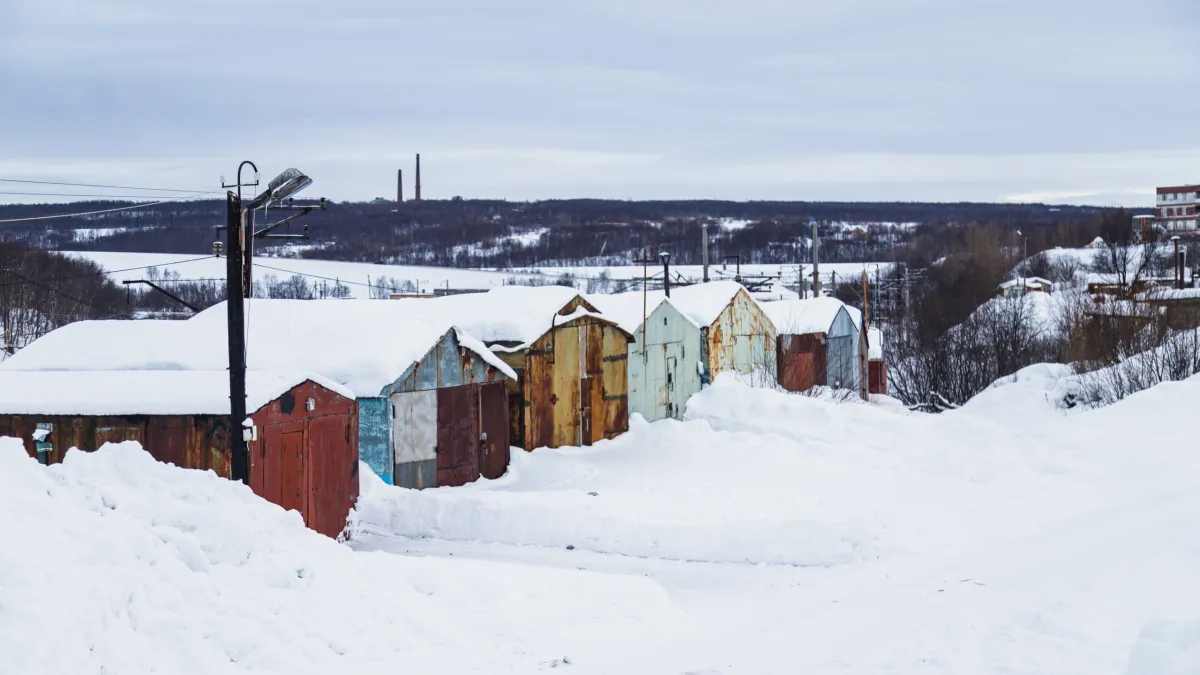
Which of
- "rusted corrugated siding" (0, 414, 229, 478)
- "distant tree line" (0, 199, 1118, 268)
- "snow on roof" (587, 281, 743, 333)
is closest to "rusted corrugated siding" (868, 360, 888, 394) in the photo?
"snow on roof" (587, 281, 743, 333)

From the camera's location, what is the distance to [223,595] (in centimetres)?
866

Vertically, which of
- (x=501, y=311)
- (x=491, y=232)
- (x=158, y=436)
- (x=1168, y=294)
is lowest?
(x=158, y=436)

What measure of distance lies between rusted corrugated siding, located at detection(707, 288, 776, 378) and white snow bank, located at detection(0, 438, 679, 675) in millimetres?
21921

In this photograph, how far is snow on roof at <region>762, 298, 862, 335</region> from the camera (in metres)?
40.8

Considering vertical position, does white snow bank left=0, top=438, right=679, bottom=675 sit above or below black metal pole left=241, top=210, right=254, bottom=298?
below

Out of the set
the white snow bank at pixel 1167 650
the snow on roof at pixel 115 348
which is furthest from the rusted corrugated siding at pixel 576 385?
the white snow bank at pixel 1167 650

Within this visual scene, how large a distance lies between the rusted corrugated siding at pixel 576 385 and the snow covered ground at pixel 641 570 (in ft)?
8.24

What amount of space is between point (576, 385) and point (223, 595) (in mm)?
17277

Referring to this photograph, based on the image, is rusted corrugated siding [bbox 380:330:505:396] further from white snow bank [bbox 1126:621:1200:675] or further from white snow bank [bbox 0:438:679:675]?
white snow bank [bbox 1126:621:1200:675]

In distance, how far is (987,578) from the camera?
42.7 ft

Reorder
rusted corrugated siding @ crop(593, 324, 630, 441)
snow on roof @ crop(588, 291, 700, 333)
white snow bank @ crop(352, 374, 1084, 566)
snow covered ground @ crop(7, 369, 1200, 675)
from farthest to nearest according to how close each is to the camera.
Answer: snow on roof @ crop(588, 291, 700, 333) < rusted corrugated siding @ crop(593, 324, 630, 441) < white snow bank @ crop(352, 374, 1084, 566) < snow covered ground @ crop(7, 369, 1200, 675)

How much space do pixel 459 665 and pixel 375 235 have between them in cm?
11305

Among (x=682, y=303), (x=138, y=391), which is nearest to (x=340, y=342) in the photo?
(x=138, y=391)

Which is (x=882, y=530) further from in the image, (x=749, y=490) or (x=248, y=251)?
(x=248, y=251)
